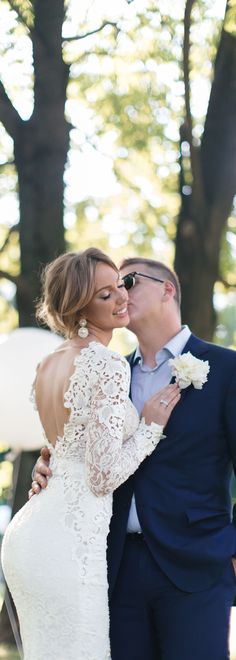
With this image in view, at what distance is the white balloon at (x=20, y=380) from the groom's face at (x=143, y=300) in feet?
7.66

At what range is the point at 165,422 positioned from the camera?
10.8ft

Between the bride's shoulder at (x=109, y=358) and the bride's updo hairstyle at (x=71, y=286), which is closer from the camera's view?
the bride's shoulder at (x=109, y=358)

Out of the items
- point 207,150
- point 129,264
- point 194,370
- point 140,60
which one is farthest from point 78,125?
point 194,370

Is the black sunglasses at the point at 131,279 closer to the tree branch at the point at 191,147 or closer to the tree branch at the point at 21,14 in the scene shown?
the tree branch at the point at 191,147

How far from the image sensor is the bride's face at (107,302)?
3258 millimetres

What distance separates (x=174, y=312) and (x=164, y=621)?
1127 millimetres

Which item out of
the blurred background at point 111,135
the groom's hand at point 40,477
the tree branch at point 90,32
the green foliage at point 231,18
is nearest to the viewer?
the groom's hand at point 40,477

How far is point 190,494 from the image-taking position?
130 inches

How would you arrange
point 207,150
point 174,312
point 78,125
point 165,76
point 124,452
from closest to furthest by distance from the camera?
point 124,452, point 174,312, point 207,150, point 165,76, point 78,125

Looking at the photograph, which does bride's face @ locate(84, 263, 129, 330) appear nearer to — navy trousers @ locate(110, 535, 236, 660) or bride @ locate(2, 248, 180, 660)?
bride @ locate(2, 248, 180, 660)

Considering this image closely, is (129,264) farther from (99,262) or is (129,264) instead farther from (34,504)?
(34,504)

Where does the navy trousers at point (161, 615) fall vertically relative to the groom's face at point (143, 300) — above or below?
below

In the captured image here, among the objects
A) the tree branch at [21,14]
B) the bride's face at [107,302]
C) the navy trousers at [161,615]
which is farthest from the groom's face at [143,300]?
the tree branch at [21,14]

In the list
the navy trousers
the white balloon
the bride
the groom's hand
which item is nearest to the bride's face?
the bride
